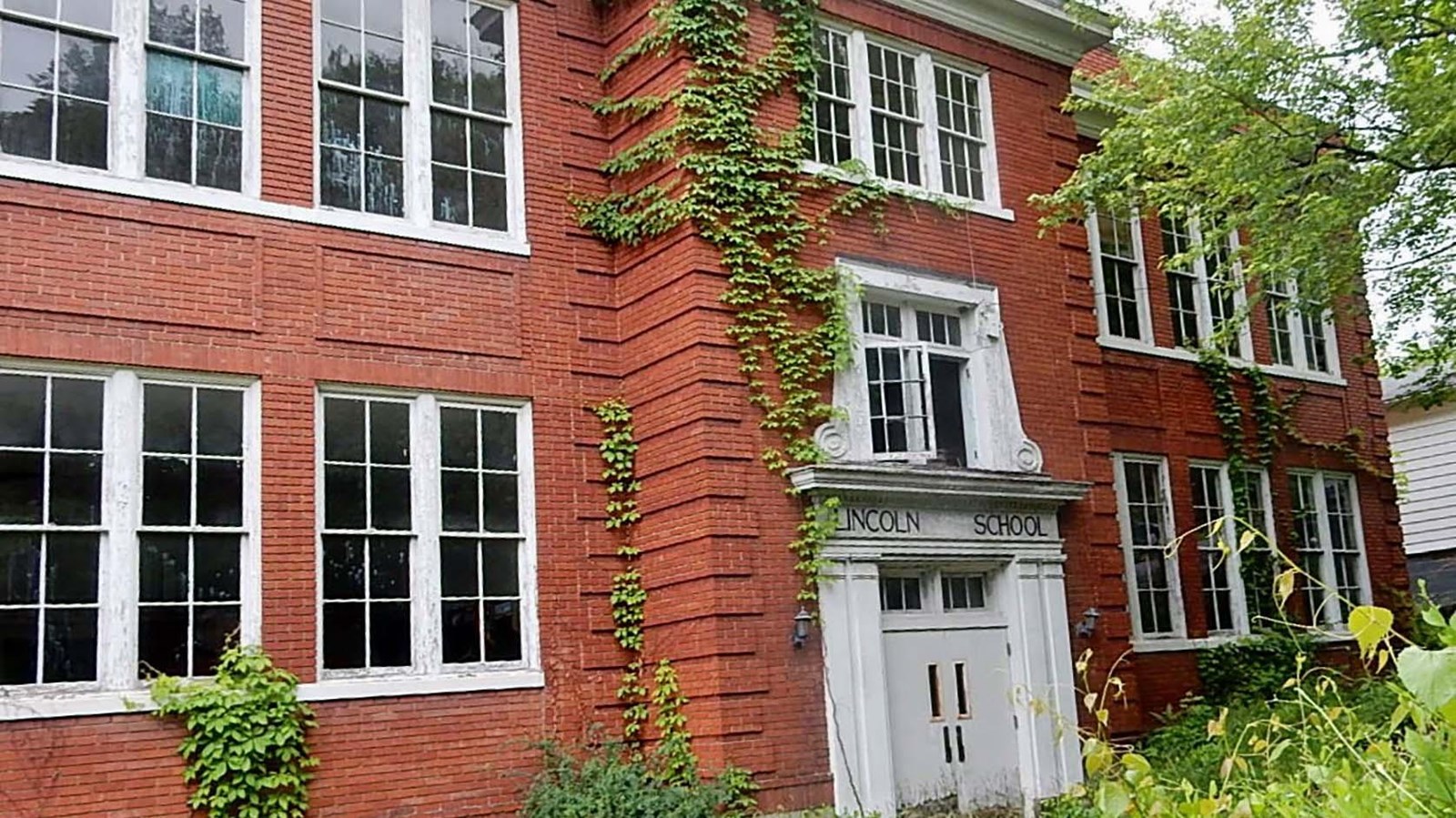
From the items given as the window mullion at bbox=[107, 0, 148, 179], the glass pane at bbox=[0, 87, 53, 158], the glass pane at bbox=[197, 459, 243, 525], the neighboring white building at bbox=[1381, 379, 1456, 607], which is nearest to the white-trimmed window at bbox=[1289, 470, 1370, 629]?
the neighboring white building at bbox=[1381, 379, 1456, 607]

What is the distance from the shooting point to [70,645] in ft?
32.8

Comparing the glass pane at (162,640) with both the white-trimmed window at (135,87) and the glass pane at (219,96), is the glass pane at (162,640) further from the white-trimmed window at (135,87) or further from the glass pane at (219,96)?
the glass pane at (219,96)

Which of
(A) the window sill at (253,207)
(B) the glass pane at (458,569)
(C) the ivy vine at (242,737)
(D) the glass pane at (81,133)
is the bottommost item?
(C) the ivy vine at (242,737)

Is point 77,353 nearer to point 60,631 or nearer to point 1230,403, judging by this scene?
point 60,631

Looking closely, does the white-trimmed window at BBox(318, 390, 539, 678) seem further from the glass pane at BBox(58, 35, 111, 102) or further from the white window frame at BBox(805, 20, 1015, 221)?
the white window frame at BBox(805, 20, 1015, 221)

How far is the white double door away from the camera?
12.7 meters

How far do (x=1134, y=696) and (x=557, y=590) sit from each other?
6702mm

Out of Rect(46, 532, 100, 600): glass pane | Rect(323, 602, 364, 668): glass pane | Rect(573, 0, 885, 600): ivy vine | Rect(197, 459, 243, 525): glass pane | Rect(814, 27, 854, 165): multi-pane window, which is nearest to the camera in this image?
Rect(46, 532, 100, 600): glass pane

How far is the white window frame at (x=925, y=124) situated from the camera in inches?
549

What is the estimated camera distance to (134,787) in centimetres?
997

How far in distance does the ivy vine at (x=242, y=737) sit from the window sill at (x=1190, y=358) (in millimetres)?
9997

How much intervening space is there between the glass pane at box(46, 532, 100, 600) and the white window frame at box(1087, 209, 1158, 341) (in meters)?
11.8

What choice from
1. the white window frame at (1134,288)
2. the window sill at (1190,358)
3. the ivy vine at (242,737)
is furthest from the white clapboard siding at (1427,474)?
the ivy vine at (242,737)

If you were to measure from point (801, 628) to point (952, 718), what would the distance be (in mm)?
2082
